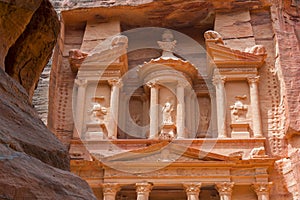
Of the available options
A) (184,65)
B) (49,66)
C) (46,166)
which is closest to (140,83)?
(184,65)

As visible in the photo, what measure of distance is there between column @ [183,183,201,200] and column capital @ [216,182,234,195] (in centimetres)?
47

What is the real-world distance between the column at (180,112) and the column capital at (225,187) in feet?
6.36

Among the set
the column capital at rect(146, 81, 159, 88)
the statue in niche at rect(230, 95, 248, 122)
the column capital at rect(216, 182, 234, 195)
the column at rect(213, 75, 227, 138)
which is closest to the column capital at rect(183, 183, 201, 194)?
the column capital at rect(216, 182, 234, 195)

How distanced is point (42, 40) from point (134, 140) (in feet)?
27.5

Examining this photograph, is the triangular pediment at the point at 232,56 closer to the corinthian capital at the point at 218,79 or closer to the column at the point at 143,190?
the corinthian capital at the point at 218,79

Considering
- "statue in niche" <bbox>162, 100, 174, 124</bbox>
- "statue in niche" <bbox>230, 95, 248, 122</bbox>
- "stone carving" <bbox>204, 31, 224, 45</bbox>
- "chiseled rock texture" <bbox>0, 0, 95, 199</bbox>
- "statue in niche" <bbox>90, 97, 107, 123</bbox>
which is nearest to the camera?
"chiseled rock texture" <bbox>0, 0, 95, 199</bbox>

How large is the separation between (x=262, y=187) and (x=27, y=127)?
887 centimetres

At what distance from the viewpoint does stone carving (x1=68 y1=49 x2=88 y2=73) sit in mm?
13281

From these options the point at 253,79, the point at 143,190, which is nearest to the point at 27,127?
the point at 143,190

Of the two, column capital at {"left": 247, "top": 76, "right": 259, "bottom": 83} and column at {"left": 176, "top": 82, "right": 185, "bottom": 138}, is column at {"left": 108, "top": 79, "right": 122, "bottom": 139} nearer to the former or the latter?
column at {"left": 176, "top": 82, "right": 185, "bottom": 138}

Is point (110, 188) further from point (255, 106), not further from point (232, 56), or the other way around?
point (232, 56)

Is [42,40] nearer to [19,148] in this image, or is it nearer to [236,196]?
[19,148]

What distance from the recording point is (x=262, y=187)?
1057 cm

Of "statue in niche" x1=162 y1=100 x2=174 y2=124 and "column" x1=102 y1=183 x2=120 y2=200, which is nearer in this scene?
"column" x1=102 y1=183 x2=120 y2=200
